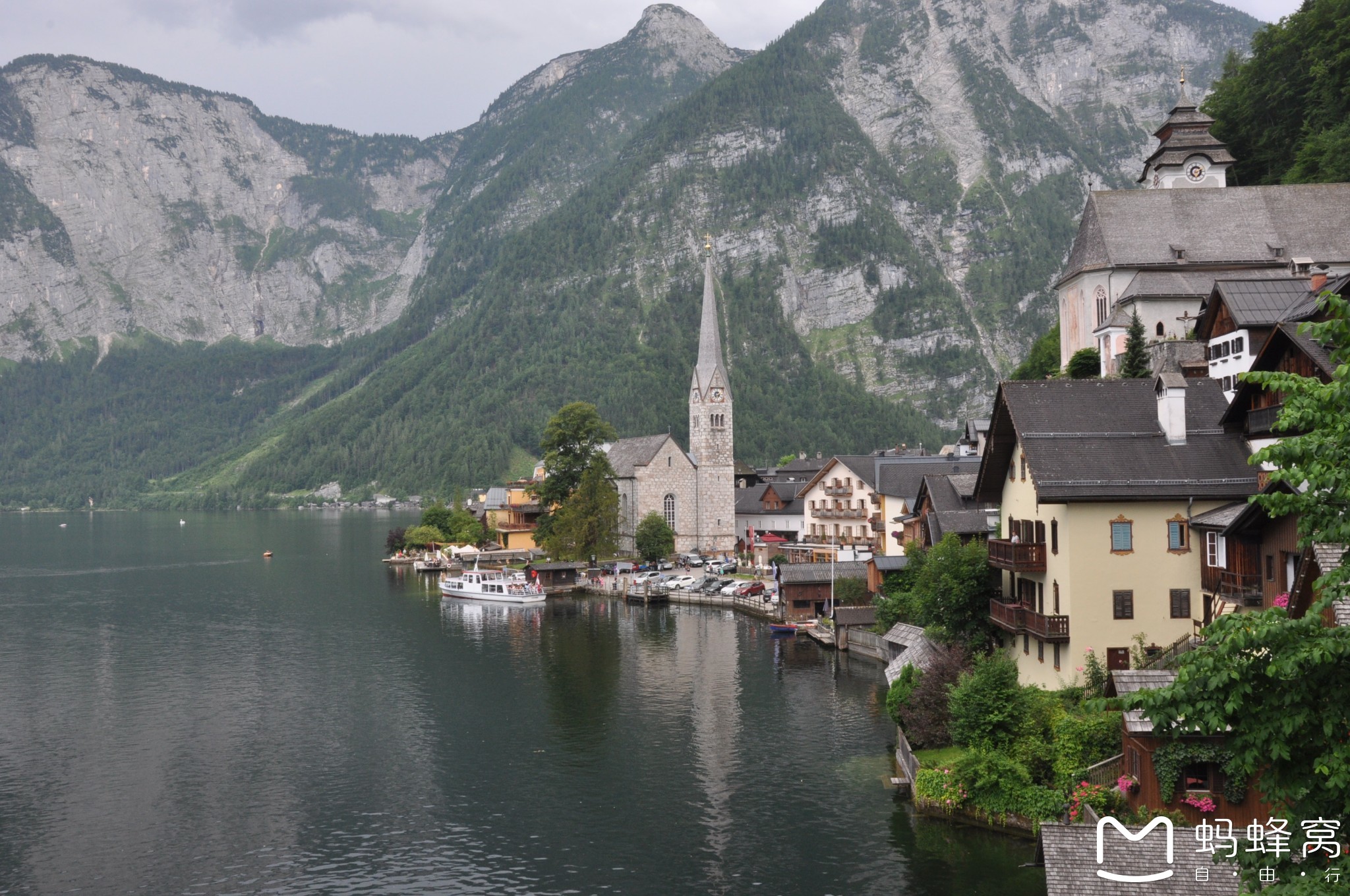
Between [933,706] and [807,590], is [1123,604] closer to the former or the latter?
[933,706]

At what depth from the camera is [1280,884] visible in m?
13.2

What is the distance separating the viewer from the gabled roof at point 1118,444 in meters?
35.7

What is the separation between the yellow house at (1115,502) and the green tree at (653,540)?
8224cm

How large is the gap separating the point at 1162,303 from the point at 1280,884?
205 feet

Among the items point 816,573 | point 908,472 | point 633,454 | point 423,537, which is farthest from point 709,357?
point 816,573

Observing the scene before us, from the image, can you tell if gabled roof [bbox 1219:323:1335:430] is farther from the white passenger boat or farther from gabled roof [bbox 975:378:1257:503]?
the white passenger boat

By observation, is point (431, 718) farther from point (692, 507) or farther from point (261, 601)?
point (692, 507)

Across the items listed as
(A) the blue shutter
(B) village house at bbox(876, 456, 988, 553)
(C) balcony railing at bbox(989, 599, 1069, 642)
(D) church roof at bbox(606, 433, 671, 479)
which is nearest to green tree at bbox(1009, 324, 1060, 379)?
(B) village house at bbox(876, 456, 988, 553)

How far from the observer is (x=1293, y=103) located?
3317 inches

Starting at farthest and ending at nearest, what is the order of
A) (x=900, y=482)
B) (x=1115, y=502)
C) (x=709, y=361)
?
(x=709, y=361), (x=900, y=482), (x=1115, y=502)

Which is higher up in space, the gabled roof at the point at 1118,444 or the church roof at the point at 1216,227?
the church roof at the point at 1216,227

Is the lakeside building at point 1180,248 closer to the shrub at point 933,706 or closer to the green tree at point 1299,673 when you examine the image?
the shrub at point 933,706

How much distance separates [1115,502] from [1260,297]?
13.7 m

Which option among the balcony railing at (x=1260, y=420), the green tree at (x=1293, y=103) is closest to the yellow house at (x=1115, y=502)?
the balcony railing at (x=1260, y=420)
